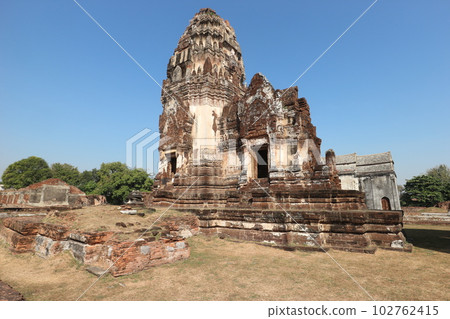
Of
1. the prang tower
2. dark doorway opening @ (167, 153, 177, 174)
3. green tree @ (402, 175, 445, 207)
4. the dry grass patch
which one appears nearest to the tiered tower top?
the prang tower

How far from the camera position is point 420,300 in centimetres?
371

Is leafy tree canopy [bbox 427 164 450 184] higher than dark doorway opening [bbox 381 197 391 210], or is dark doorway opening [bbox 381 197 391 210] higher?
leafy tree canopy [bbox 427 164 450 184]

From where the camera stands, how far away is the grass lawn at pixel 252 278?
3.96m

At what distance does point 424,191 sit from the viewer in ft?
95.5

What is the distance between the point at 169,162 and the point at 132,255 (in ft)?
28.4

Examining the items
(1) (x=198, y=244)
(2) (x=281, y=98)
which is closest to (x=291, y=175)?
(2) (x=281, y=98)

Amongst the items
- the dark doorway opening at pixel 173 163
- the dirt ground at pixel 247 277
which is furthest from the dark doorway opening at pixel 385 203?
the dark doorway opening at pixel 173 163

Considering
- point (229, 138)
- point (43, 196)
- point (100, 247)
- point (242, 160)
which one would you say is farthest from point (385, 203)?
point (43, 196)

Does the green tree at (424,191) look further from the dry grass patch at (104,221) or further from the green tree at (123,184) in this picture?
the green tree at (123,184)

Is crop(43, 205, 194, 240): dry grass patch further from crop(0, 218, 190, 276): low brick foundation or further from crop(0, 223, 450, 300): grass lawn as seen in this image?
crop(0, 223, 450, 300): grass lawn

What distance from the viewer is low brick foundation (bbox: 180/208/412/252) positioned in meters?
6.86

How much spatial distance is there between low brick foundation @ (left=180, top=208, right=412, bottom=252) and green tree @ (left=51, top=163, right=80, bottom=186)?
47.7 meters

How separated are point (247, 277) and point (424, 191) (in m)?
33.9
